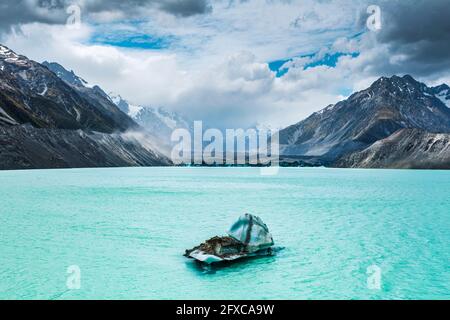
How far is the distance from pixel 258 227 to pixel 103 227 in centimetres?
2170

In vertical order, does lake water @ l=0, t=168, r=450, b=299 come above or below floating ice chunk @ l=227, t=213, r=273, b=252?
below

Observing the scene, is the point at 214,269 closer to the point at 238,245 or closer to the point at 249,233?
the point at 238,245

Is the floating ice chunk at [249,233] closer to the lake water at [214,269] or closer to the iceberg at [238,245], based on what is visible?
the iceberg at [238,245]

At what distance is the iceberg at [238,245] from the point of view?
102 ft

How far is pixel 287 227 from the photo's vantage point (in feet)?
160

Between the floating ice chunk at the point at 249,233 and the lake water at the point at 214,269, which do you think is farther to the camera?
the floating ice chunk at the point at 249,233

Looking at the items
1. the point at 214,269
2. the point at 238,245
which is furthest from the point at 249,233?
the point at 214,269

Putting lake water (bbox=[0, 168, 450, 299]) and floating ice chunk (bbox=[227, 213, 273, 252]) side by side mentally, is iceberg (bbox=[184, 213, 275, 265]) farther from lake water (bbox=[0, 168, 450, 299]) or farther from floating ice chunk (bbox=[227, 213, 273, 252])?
Result: lake water (bbox=[0, 168, 450, 299])

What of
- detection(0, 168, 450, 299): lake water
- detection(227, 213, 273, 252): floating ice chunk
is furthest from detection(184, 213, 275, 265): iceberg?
detection(0, 168, 450, 299): lake water

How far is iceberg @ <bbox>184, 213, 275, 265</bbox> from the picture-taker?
31092 millimetres

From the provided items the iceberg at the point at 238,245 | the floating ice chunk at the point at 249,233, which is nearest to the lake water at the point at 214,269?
the iceberg at the point at 238,245
